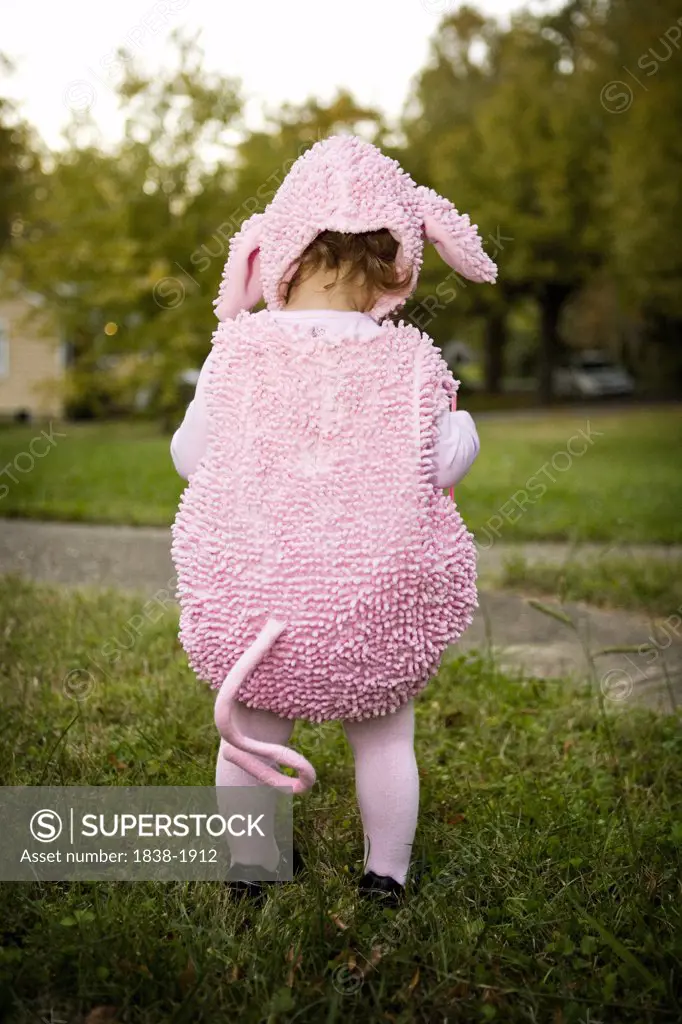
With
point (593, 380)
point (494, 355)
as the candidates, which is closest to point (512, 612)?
point (494, 355)

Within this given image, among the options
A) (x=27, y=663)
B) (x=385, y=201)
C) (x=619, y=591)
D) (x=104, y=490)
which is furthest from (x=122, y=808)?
(x=104, y=490)

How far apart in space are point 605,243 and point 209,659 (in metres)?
25.1

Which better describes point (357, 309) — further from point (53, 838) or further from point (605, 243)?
point (605, 243)

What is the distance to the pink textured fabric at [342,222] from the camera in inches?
86.3

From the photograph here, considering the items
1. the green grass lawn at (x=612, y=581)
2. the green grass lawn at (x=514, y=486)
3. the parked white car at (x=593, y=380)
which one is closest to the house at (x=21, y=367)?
the green grass lawn at (x=514, y=486)

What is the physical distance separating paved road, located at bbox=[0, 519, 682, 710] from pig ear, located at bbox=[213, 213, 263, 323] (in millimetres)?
1657

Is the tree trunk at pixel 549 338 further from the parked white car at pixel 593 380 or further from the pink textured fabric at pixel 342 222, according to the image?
the pink textured fabric at pixel 342 222

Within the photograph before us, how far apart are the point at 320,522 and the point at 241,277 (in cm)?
64

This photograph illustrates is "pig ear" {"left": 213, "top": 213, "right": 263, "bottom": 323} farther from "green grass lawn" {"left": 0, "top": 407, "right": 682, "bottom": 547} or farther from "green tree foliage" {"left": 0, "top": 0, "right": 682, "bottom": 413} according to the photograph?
"green tree foliage" {"left": 0, "top": 0, "right": 682, "bottom": 413}

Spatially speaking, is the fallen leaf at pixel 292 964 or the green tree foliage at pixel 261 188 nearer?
the fallen leaf at pixel 292 964

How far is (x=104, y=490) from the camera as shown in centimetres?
933

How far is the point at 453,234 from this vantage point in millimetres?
2322

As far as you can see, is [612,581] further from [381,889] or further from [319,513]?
[319,513]

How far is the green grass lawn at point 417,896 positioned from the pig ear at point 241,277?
1227mm
